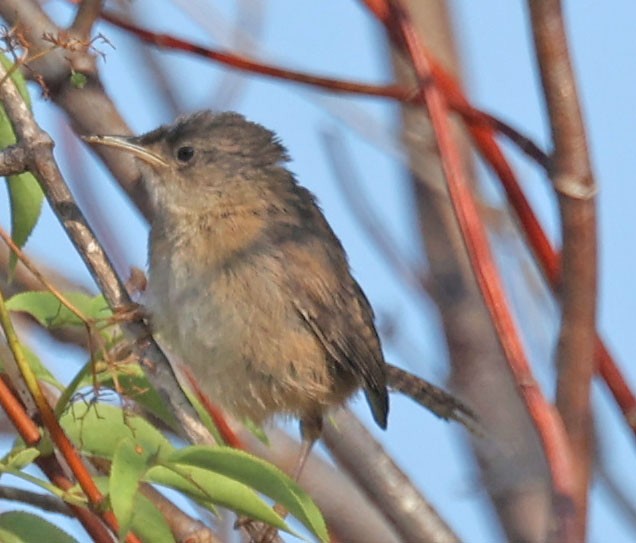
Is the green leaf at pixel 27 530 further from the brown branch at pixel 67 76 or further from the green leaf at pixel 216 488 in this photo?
the brown branch at pixel 67 76

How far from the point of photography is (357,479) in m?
2.83

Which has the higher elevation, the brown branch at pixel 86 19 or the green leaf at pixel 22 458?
the brown branch at pixel 86 19

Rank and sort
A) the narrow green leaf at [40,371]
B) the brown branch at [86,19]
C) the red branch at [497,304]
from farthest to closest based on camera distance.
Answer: the brown branch at [86,19], the narrow green leaf at [40,371], the red branch at [497,304]

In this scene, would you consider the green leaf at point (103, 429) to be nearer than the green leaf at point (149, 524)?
No

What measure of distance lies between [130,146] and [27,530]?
66.5 inches

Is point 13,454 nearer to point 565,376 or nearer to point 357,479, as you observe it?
point 565,376

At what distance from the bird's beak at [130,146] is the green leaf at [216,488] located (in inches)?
55.8

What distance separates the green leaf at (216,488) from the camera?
171 centimetres

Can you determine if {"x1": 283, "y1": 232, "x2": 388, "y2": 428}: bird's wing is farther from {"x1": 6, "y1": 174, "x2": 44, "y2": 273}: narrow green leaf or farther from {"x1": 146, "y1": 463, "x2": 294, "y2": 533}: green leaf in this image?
{"x1": 146, "y1": 463, "x2": 294, "y2": 533}: green leaf

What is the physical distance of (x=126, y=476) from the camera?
1688 millimetres

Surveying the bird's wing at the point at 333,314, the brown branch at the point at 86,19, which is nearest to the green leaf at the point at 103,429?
the brown branch at the point at 86,19

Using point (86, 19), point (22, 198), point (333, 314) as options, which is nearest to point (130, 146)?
point (86, 19)

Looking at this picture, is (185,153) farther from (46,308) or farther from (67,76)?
(46,308)

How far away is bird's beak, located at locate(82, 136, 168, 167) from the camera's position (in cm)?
304
